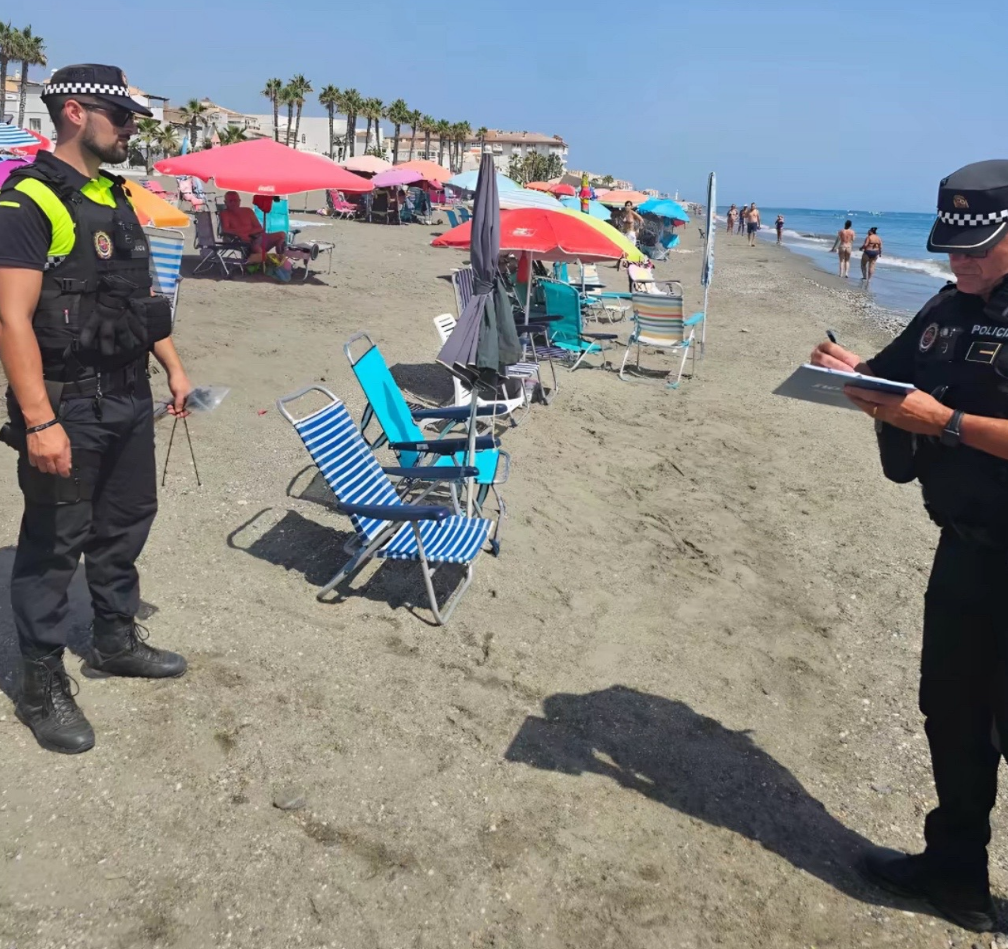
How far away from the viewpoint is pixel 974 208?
2.03 metres

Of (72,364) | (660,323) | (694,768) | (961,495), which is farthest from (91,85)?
(660,323)

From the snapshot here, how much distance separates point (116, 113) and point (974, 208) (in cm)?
247

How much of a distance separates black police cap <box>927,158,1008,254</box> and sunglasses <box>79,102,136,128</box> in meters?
2.39

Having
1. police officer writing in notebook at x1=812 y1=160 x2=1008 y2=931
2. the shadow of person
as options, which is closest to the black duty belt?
the shadow of person

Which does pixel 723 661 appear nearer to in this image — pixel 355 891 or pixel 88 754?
pixel 355 891

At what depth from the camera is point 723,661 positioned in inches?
149

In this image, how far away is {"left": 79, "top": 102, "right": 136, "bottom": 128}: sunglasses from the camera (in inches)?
98.9

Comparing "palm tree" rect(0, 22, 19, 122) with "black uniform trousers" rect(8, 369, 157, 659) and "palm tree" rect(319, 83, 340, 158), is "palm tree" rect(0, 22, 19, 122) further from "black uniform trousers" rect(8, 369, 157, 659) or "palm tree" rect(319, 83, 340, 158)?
"black uniform trousers" rect(8, 369, 157, 659)

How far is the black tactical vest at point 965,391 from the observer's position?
2.07 metres

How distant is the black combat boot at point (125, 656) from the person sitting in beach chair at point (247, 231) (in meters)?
11.0

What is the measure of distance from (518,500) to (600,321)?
914 cm

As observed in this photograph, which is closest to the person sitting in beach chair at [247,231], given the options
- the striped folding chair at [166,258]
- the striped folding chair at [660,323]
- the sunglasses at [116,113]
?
the striped folding chair at [166,258]

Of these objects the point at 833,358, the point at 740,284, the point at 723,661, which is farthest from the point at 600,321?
the point at 833,358

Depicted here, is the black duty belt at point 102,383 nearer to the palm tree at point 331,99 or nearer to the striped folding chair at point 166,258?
the striped folding chair at point 166,258
